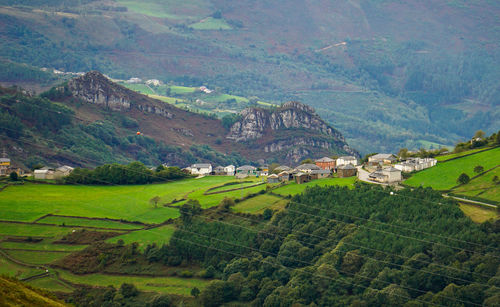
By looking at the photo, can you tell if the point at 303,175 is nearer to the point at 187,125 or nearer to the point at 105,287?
the point at 105,287

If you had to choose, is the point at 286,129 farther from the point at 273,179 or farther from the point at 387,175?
the point at 387,175

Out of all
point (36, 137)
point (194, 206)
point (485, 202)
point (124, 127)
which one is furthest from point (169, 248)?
point (124, 127)

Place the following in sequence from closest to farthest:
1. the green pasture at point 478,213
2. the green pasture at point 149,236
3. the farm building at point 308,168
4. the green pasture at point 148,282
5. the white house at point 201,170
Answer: the green pasture at point 148,282 < the green pasture at point 478,213 < the green pasture at point 149,236 < the farm building at point 308,168 < the white house at point 201,170

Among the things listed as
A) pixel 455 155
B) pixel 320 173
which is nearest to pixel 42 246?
pixel 320 173

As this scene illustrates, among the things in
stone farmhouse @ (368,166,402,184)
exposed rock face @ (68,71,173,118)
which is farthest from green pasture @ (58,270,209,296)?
exposed rock face @ (68,71,173,118)

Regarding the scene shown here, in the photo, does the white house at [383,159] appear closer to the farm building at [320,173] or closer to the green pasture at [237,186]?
the farm building at [320,173]

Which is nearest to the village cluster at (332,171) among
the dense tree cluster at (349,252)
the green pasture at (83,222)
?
the dense tree cluster at (349,252)
